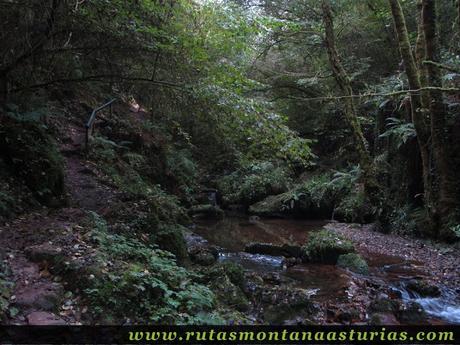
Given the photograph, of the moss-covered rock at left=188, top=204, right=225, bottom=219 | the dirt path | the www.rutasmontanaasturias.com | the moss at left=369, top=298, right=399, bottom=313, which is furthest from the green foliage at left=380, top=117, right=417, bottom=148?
the moss-covered rock at left=188, top=204, right=225, bottom=219

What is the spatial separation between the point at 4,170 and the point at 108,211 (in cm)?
180

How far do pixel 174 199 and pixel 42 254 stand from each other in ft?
23.2

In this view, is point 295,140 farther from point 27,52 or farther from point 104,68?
point 27,52

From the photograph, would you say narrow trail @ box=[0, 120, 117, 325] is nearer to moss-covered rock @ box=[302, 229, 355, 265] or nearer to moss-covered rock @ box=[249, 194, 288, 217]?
moss-covered rock @ box=[302, 229, 355, 265]

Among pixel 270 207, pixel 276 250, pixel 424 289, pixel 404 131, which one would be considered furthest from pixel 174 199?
pixel 424 289

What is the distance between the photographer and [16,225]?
537cm

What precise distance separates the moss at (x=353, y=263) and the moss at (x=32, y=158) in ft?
19.0

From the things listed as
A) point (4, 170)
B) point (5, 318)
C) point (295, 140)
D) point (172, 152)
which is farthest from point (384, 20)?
point (5, 318)

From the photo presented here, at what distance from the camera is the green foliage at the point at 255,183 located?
1808 centimetres

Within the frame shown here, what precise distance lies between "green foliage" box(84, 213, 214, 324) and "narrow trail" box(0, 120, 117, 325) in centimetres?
31

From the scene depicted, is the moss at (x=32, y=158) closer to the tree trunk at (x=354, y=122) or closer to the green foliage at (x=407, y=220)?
the green foliage at (x=407, y=220)

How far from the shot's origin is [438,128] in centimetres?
936

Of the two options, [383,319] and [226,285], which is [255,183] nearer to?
[226,285]

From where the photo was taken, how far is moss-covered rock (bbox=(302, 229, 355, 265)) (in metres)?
8.62
